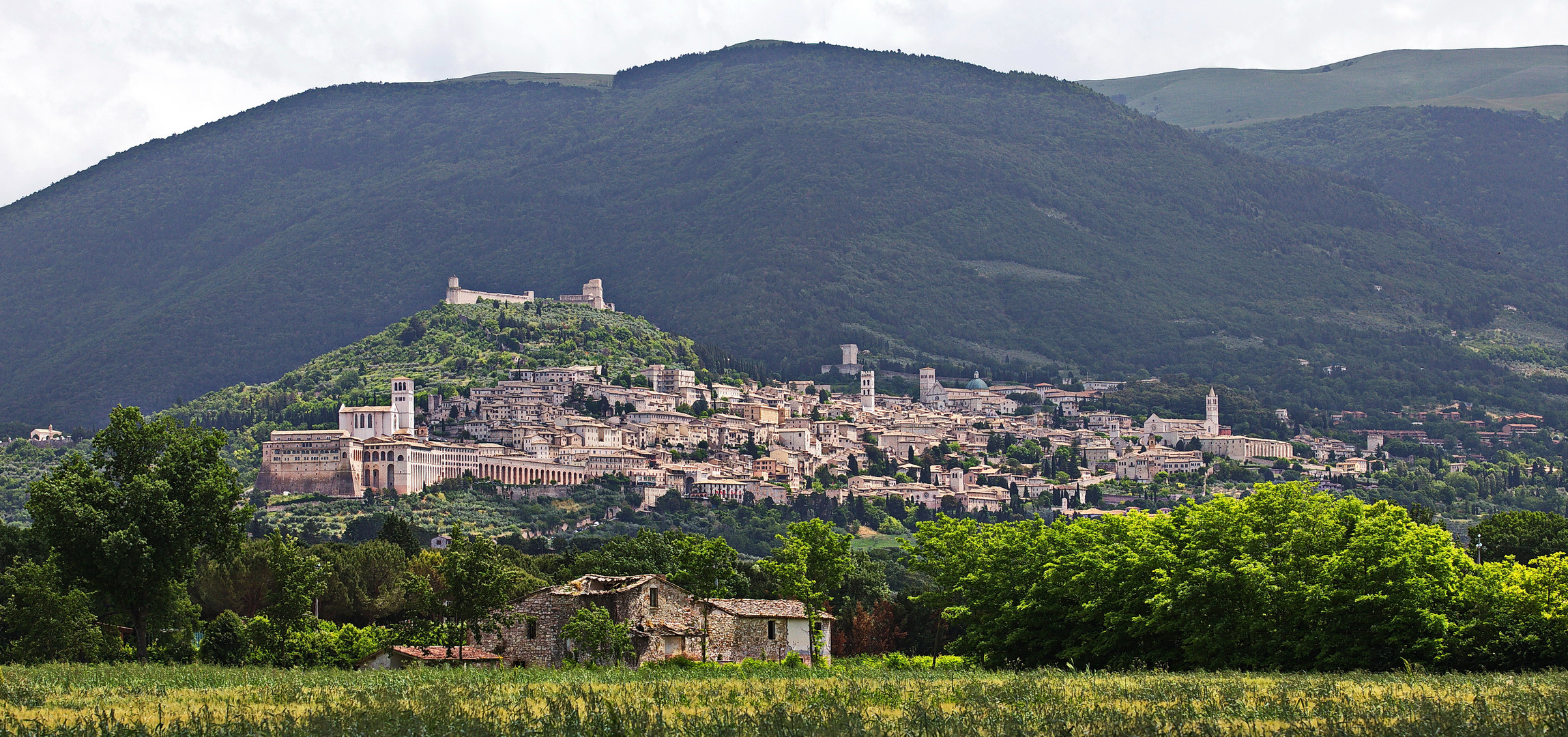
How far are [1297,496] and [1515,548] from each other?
35.8 m

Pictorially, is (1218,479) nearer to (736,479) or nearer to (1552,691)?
(736,479)

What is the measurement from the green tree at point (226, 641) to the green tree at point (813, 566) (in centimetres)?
1844

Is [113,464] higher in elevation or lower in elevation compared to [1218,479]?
higher

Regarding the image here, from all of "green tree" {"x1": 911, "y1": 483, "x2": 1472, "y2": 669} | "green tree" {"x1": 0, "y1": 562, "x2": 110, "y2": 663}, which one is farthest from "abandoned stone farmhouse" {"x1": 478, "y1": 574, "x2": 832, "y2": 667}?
"green tree" {"x1": 0, "y1": 562, "x2": 110, "y2": 663}

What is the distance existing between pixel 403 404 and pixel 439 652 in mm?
137961

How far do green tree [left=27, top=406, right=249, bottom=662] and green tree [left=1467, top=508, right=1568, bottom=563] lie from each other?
56435mm

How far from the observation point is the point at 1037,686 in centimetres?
3238

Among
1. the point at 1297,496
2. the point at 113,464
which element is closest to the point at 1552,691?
the point at 1297,496

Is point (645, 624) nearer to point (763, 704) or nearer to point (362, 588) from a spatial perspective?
point (362, 588)

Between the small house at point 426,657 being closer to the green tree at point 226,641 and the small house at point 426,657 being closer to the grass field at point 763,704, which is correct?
the green tree at point 226,641

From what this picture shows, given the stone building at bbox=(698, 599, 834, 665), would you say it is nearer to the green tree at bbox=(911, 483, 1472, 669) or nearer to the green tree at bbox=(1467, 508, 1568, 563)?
the green tree at bbox=(911, 483, 1472, 669)

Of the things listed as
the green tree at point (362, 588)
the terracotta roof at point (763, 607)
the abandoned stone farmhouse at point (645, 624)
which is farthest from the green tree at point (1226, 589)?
the green tree at point (362, 588)

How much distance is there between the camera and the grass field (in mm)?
23828

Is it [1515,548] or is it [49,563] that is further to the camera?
[1515,548]
